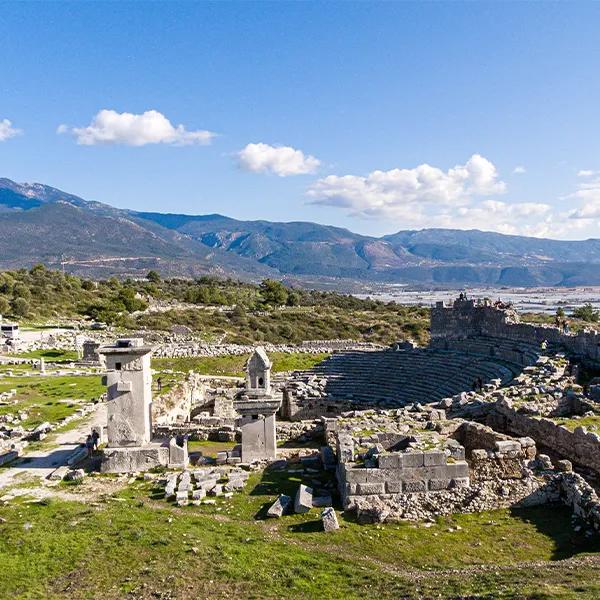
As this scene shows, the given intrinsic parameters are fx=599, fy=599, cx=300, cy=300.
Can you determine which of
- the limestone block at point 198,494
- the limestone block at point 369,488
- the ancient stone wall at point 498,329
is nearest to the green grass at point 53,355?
the ancient stone wall at point 498,329

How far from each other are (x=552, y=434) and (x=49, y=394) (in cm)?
2310

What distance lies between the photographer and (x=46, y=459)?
18.9 m

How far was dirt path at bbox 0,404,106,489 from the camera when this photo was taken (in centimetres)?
1714

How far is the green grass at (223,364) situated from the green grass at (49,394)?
6.45 meters

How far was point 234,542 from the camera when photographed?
490 inches

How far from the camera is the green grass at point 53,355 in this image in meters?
41.2

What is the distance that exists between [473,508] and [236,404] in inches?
310

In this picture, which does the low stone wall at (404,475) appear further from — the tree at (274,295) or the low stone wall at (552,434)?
the tree at (274,295)

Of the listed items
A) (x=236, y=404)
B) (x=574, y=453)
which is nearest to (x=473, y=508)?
(x=574, y=453)

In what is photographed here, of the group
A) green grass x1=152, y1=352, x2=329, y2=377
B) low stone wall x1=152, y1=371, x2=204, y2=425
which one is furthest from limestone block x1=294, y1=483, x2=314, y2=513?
green grass x1=152, y1=352, x2=329, y2=377

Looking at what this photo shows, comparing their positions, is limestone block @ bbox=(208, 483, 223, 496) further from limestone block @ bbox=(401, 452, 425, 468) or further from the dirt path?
the dirt path

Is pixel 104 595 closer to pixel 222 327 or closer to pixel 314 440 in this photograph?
pixel 314 440

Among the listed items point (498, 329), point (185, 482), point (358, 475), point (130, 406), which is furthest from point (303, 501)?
point (498, 329)

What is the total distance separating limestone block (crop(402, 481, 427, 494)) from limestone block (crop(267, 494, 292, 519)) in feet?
9.19
